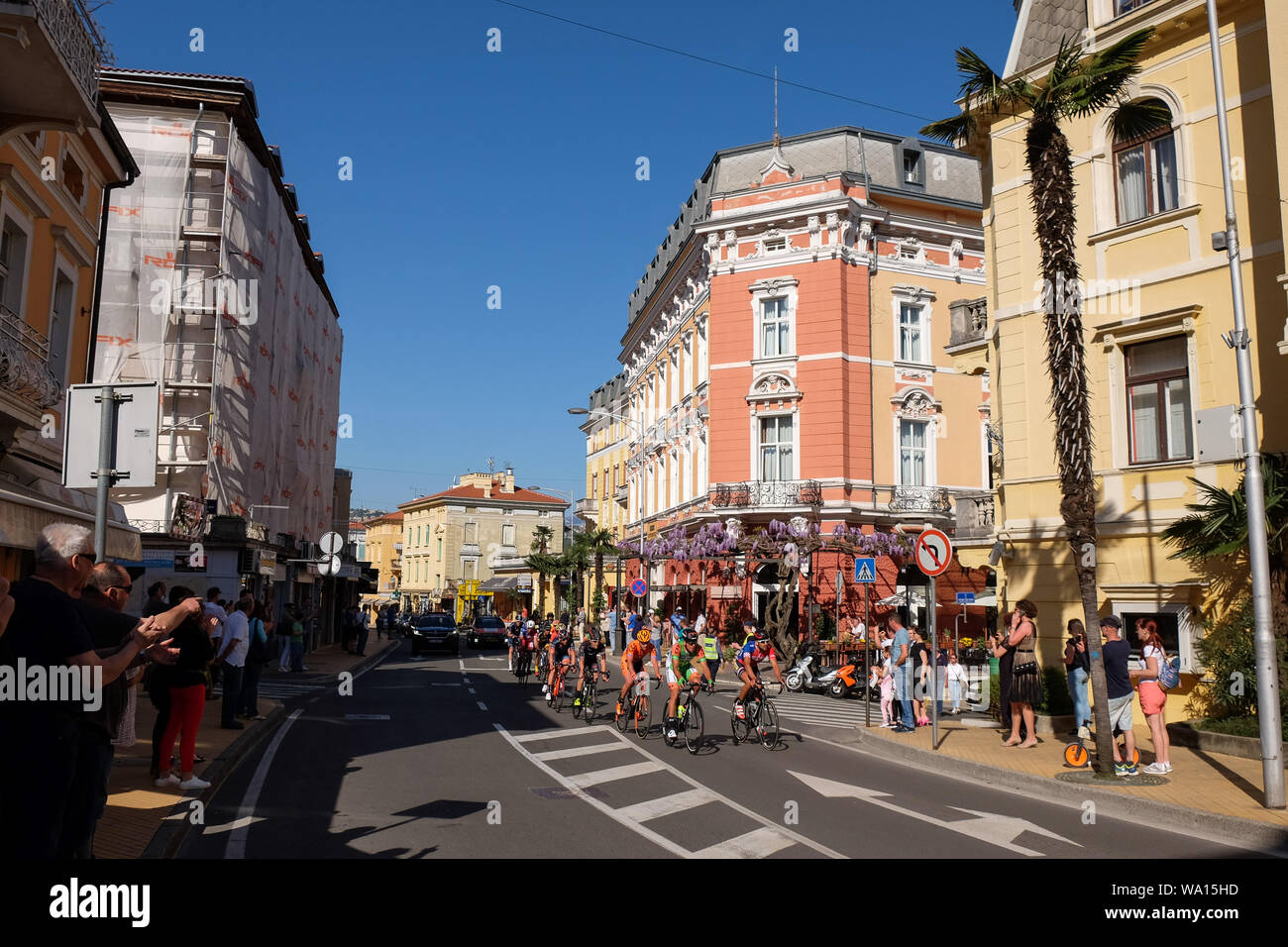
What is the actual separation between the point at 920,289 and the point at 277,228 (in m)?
24.4

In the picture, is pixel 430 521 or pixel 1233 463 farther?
pixel 430 521

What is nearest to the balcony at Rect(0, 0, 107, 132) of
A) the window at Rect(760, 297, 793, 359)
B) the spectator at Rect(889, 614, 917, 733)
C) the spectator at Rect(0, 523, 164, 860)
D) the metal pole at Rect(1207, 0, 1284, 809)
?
the spectator at Rect(0, 523, 164, 860)

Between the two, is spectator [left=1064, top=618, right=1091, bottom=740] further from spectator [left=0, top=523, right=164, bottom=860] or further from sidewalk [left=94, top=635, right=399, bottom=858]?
spectator [left=0, top=523, right=164, bottom=860]

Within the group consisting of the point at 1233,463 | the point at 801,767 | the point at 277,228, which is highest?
the point at 277,228

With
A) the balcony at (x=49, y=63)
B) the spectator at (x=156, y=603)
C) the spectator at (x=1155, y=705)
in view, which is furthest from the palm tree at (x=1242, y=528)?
the balcony at (x=49, y=63)

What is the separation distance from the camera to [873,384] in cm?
3616

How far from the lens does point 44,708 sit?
4602mm

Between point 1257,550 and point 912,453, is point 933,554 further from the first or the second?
point 912,453

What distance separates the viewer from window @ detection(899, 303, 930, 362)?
3716 cm

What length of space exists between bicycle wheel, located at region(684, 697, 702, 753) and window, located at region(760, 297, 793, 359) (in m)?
23.4
